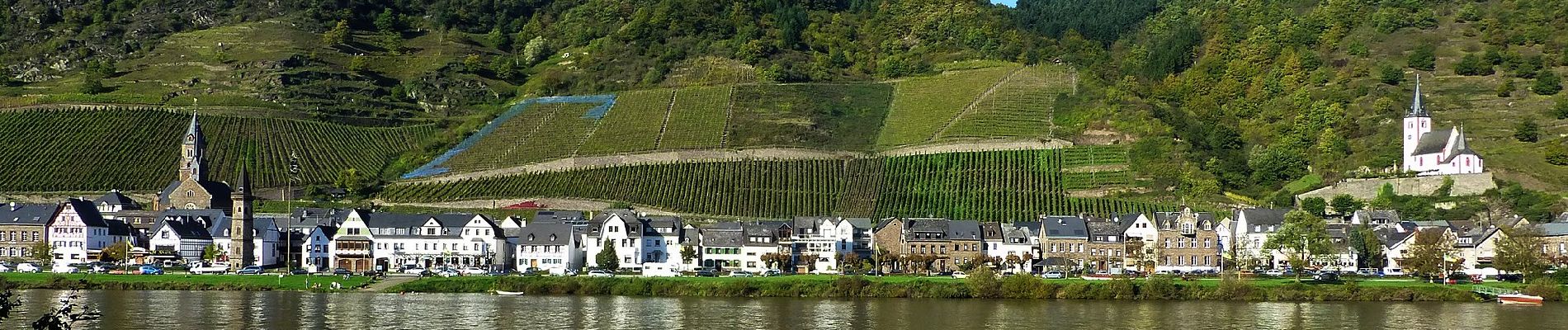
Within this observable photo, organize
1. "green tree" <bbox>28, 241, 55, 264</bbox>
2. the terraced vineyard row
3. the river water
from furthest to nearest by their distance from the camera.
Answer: the terraced vineyard row → "green tree" <bbox>28, 241, 55, 264</bbox> → the river water

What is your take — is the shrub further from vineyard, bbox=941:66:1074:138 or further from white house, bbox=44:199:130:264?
white house, bbox=44:199:130:264

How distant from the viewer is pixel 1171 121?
120 m

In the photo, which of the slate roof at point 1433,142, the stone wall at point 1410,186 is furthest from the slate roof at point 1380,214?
the slate roof at point 1433,142

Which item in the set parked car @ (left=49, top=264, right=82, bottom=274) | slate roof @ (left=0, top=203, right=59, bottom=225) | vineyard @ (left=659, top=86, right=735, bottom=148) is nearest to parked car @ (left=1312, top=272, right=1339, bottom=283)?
parked car @ (left=49, top=264, right=82, bottom=274)

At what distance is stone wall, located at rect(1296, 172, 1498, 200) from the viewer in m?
97.9

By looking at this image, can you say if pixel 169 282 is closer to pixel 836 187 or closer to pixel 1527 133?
pixel 836 187

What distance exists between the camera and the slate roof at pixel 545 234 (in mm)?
82312

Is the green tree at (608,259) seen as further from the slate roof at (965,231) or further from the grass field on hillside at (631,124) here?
the grass field on hillside at (631,124)

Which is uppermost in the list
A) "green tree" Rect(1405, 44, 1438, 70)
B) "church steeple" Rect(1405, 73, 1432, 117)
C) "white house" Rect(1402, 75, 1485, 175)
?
"green tree" Rect(1405, 44, 1438, 70)

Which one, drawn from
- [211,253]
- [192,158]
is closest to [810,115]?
[192,158]

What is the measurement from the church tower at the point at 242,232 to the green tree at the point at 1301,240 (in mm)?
45829

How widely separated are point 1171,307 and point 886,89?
8021cm

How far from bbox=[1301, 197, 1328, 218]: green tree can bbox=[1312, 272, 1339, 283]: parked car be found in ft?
67.9

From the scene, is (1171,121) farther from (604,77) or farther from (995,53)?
(604,77)
